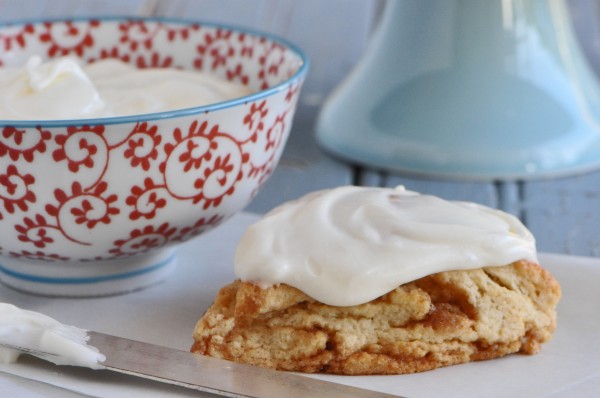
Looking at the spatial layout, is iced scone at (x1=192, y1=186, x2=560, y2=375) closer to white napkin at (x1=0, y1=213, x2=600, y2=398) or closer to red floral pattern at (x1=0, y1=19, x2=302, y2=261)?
white napkin at (x1=0, y1=213, x2=600, y2=398)

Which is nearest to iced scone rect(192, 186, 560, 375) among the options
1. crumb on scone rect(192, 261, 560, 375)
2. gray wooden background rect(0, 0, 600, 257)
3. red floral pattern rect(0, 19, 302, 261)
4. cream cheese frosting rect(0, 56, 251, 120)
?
crumb on scone rect(192, 261, 560, 375)

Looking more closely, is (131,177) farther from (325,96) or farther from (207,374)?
(325,96)

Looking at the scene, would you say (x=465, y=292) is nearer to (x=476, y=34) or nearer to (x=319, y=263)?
(x=319, y=263)

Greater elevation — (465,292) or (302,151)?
(465,292)

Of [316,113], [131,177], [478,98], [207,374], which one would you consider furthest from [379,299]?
[316,113]

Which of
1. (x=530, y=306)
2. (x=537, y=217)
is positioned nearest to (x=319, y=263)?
(x=530, y=306)

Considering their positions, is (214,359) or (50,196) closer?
(214,359)
